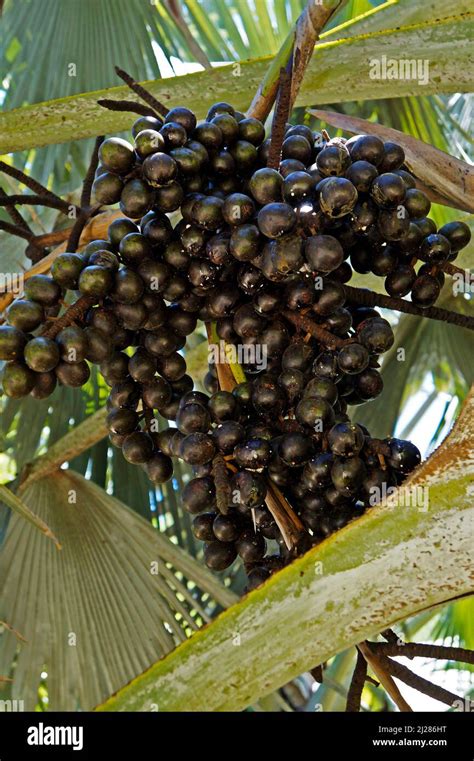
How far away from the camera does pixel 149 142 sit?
0.91m

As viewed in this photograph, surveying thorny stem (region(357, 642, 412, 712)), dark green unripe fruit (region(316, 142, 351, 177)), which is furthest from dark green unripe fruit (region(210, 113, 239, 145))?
thorny stem (region(357, 642, 412, 712))

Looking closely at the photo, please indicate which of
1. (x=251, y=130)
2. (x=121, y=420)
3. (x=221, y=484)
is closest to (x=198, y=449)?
(x=221, y=484)

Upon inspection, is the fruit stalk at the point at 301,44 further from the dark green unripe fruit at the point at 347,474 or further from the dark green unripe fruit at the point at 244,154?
the dark green unripe fruit at the point at 347,474

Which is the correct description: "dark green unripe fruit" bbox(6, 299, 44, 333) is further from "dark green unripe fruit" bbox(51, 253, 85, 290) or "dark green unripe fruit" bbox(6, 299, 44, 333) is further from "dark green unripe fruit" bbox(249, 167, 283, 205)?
"dark green unripe fruit" bbox(249, 167, 283, 205)

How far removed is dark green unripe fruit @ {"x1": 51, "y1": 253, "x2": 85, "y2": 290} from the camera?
897mm

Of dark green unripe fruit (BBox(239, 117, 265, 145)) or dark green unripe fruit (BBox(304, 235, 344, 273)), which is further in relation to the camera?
dark green unripe fruit (BBox(239, 117, 265, 145))

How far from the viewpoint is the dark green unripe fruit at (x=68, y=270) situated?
897 millimetres

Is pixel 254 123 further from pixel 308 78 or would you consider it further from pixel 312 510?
pixel 312 510

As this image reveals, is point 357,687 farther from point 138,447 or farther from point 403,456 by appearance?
point 138,447

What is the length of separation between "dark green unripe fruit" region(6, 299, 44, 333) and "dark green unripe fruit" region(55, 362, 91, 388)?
6 centimetres

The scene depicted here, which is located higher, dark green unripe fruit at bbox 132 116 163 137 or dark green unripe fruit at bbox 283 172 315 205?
dark green unripe fruit at bbox 132 116 163 137

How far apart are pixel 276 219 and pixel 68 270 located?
9.1 inches

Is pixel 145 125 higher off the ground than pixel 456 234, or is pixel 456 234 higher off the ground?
pixel 145 125

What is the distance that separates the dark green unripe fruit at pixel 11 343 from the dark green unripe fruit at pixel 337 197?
33 cm
